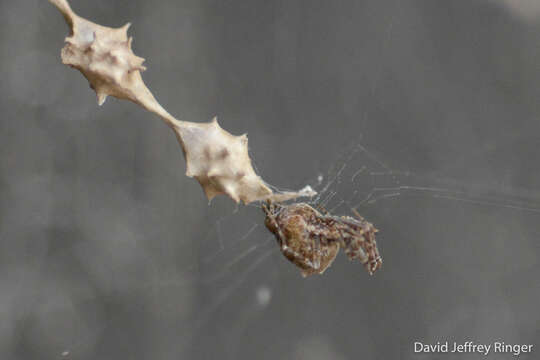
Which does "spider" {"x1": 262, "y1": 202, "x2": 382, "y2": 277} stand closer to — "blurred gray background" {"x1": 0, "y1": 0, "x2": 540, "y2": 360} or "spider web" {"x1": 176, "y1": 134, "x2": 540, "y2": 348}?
"spider web" {"x1": 176, "y1": 134, "x2": 540, "y2": 348}

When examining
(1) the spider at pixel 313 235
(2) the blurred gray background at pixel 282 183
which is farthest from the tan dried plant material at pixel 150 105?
(2) the blurred gray background at pixel 282 183

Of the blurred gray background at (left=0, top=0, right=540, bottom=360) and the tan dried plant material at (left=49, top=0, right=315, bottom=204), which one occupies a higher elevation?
the blurred gray background at (left=0, top=0, right=540, bottom=360)

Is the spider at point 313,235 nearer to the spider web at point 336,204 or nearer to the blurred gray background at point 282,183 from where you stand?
the spider web at point 336,204

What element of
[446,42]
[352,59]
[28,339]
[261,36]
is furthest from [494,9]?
[28,339]

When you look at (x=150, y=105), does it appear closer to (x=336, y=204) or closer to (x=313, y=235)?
(x=313, y=235)

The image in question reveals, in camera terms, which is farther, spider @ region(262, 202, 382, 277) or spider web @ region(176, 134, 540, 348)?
spider web @ region(176, 134, 540, 348)

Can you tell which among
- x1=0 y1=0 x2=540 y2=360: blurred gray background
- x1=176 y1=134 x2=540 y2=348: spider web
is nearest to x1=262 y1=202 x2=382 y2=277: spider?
x1=176 y1=134 x2=540 y2=348: spider web
